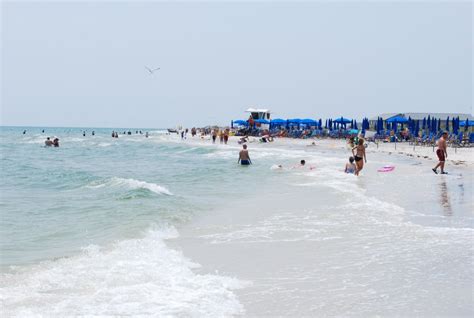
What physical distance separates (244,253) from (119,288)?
2017 mm

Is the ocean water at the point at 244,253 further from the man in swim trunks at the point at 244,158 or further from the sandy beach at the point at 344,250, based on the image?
the man in swim trunks at the point at 244,158

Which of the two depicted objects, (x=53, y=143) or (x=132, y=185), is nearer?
(x=132, y=185)

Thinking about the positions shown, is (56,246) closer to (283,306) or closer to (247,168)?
(283,306)

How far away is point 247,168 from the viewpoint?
23953 millimetres

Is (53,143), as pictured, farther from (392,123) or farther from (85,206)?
(85,206)

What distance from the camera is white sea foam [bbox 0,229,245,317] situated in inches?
191

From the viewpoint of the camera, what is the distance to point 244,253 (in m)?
7.02

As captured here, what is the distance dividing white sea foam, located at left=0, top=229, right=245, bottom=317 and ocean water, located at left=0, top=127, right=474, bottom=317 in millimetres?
17

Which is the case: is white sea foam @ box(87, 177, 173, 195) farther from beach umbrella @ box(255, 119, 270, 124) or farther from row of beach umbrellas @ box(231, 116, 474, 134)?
beach umbrella @ box(255, 119, 270, 124)

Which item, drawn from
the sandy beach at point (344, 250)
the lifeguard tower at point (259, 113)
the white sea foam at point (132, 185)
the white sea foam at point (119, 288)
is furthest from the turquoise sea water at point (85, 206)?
the lifeguard tower at point (259, 113)

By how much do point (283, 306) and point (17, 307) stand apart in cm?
244

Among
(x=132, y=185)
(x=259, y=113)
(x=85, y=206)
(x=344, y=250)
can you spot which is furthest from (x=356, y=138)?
(x=259, y=113)

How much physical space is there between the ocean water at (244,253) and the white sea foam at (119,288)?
0.7 inches

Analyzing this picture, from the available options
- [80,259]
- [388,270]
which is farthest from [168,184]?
[388,270]
